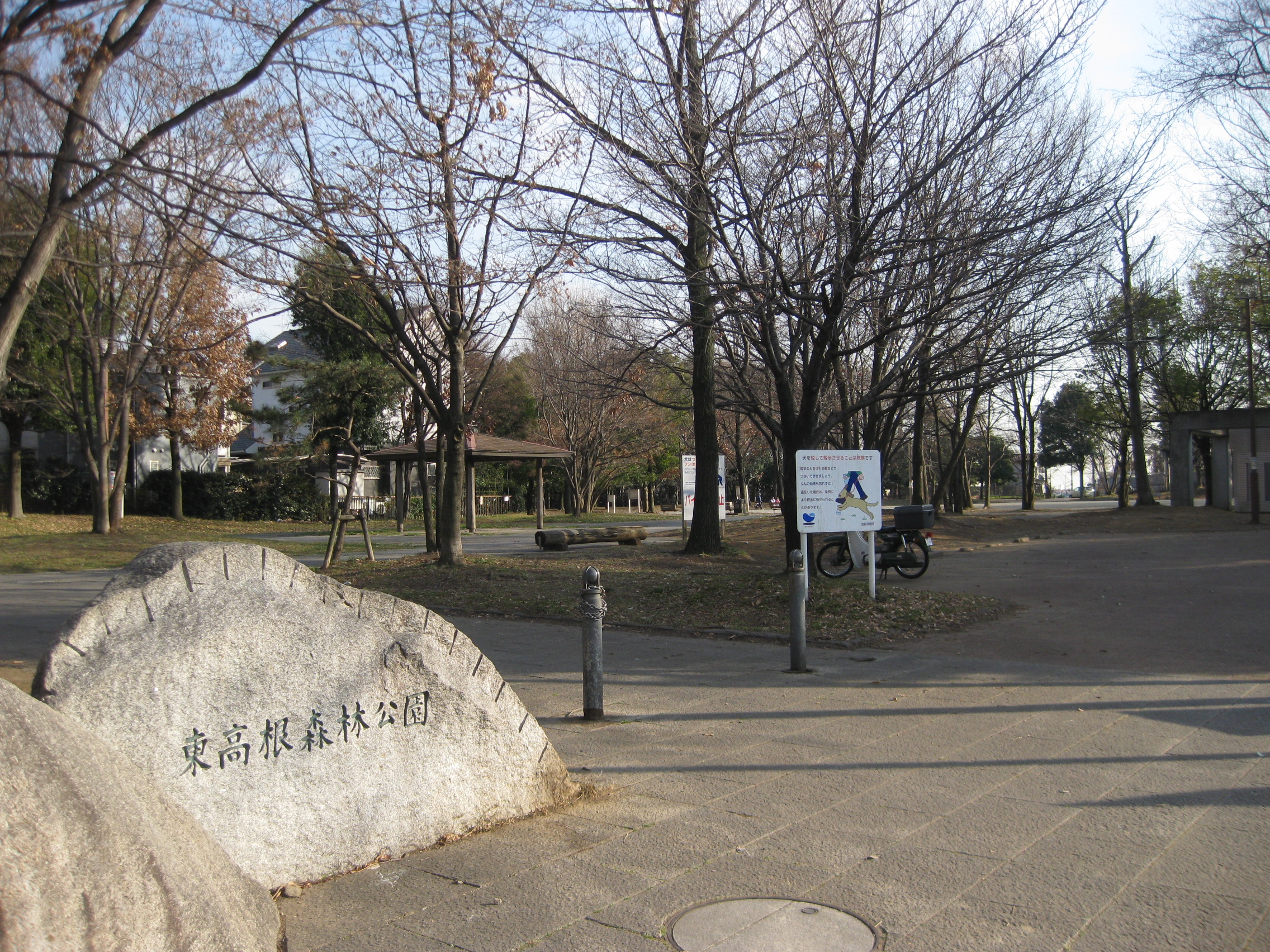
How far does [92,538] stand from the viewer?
26.0 metres

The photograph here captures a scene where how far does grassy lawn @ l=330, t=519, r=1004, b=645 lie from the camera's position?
35.5 ft

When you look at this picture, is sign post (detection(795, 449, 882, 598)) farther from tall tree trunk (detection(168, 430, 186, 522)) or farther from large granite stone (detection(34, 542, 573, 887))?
tall tree trunk (detection(168, 430, 186, 522))

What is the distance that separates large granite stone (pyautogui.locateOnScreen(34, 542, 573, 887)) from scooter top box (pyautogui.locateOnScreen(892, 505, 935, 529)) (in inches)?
462

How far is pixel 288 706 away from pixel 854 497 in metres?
8.51

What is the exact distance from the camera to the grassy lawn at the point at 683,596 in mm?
10828

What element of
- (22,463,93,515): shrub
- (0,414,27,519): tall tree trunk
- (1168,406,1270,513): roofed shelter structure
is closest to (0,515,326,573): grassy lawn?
(0,414,27,519): tall tree trunk

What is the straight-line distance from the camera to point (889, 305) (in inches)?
512

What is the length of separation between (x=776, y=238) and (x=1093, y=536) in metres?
17.8

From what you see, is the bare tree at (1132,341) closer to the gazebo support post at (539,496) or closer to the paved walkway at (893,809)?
the paved walkway at (893,809)

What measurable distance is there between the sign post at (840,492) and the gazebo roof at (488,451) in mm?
19820

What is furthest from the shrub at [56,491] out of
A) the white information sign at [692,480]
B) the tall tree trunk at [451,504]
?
the white information sign at [692,480]

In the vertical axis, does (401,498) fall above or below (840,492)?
above

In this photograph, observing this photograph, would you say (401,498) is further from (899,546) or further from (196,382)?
(899,546)

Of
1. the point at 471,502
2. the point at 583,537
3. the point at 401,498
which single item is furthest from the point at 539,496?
the point at 583,537
